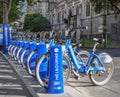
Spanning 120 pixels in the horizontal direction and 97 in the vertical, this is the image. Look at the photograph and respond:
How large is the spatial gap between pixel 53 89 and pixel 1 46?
20323 mm

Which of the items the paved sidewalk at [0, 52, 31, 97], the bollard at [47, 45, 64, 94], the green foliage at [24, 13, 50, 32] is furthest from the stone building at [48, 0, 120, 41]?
the bollard at [47, 45, 64, 94]

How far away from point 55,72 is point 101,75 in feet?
7.08

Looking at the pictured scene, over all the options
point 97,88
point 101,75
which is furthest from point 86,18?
point 97,88

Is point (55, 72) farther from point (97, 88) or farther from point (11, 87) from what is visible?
point (97, 88)

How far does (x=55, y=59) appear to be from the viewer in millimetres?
8102

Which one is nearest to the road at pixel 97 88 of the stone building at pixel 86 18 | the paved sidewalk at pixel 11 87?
the paved sidewalk at pixel 11 87

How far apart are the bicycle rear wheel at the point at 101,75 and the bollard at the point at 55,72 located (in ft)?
5.86

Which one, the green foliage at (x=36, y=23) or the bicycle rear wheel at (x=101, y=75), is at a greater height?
the green foliage at (x=36, y=23)

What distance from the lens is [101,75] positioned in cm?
986

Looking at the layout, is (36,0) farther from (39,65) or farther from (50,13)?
(50,13)

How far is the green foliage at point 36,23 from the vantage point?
107 metres

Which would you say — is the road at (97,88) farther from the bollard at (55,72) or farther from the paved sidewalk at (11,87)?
the paved sidewalk at (11,87)

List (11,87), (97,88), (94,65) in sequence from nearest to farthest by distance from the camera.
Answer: (11,87) < (97,88) < (94,65)

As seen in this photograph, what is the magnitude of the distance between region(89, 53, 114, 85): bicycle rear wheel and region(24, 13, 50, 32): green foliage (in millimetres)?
96110
